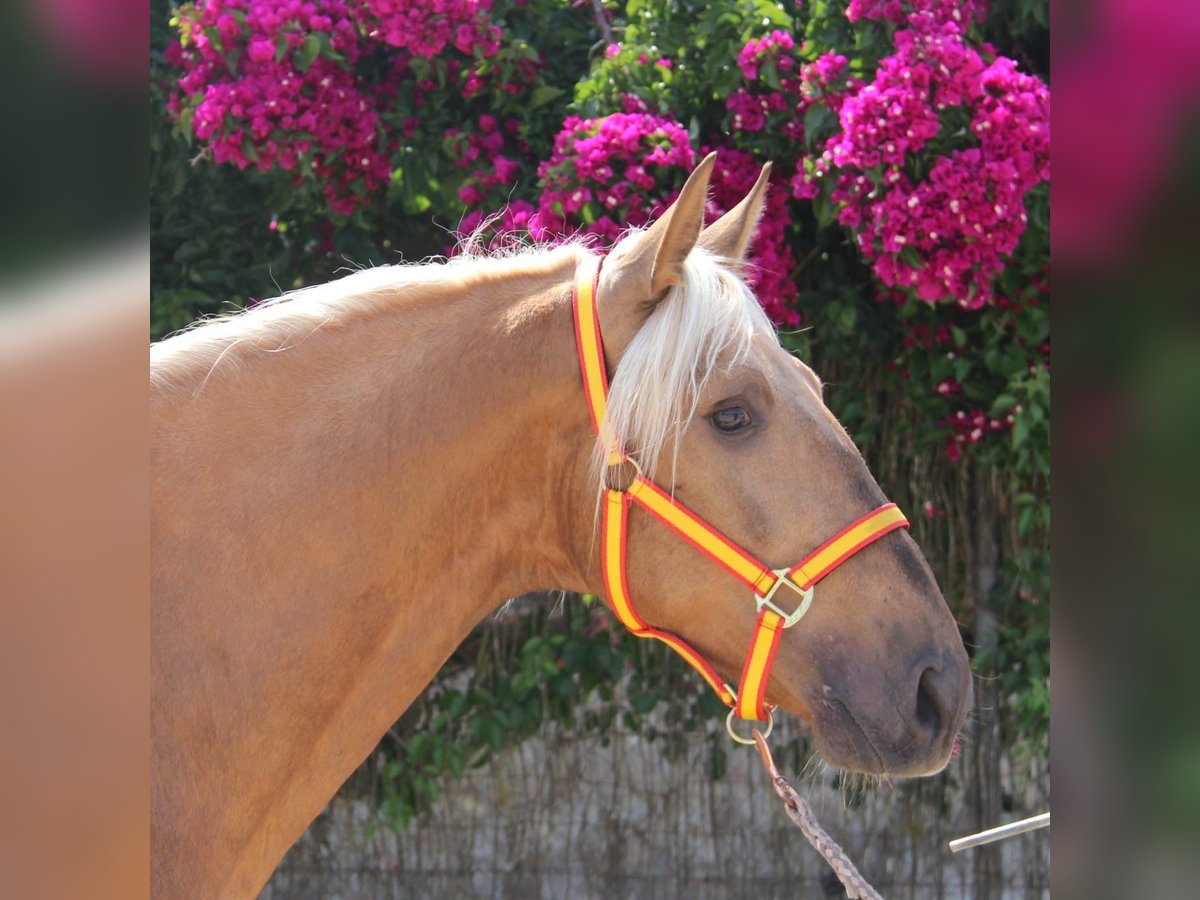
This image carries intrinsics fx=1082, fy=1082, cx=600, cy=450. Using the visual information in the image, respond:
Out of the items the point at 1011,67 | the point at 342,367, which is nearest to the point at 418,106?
the point at 1011,67

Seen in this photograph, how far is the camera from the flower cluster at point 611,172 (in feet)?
9.90

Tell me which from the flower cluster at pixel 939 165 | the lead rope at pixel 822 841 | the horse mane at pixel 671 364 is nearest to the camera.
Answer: the horse mane at pixel 671 364

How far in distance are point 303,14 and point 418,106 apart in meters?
0.43

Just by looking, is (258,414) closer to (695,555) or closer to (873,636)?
(695,555)

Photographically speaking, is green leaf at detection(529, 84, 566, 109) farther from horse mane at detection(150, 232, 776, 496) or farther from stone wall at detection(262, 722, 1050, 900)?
stone wall at detection(262, 722, 1050, 900)

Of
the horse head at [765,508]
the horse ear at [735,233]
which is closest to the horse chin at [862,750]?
the horse head at [765,508]

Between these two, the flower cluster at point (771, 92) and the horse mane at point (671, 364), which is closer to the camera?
the horse mane at point (671, 364)

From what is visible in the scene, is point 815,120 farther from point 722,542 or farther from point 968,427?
point 722,542

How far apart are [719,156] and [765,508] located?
186cm

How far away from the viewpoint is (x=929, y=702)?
165cm

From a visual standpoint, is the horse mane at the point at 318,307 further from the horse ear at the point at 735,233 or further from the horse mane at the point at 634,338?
the horse ear at the point at 735,233

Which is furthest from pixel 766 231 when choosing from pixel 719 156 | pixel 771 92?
pixel 771 92

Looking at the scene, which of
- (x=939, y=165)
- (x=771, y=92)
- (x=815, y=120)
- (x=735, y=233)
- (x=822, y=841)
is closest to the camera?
(x=822, y=841)
